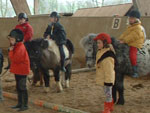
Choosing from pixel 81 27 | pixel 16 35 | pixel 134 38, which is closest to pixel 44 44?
pixel 16 35

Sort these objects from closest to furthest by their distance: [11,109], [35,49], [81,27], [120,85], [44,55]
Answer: [11,109]
[120,85]
[35,49]
[44,55]
[81,27]

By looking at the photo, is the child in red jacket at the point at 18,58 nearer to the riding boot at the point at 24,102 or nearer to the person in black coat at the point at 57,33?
the riding boot at the point at 24,102

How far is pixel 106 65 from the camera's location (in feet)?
14.3

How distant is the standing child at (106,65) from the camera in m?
4.34

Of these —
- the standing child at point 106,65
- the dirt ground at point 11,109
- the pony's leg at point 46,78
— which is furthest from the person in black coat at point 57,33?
the standing child at point 106,65

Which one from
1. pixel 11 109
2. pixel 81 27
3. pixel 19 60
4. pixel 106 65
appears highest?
pixel 81 27

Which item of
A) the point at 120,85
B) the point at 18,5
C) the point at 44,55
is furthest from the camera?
the point at 18,5

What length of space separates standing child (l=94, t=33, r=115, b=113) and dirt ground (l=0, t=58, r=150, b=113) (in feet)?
2.66

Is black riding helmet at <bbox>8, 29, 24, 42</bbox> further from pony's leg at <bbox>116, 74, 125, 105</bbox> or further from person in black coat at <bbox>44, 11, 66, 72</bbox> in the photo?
pony's leg at <bbox>116, 74, 125, 105</bbox>

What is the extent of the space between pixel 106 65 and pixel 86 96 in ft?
6.83

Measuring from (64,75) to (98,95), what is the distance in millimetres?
1299

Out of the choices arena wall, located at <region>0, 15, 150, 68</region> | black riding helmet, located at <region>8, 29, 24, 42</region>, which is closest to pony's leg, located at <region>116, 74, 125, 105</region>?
black riding helmet, located at <region>8, 29, 24, 42</region>

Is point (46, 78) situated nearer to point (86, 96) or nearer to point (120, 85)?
point (86, 96)

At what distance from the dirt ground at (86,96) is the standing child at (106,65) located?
811 millimetres
